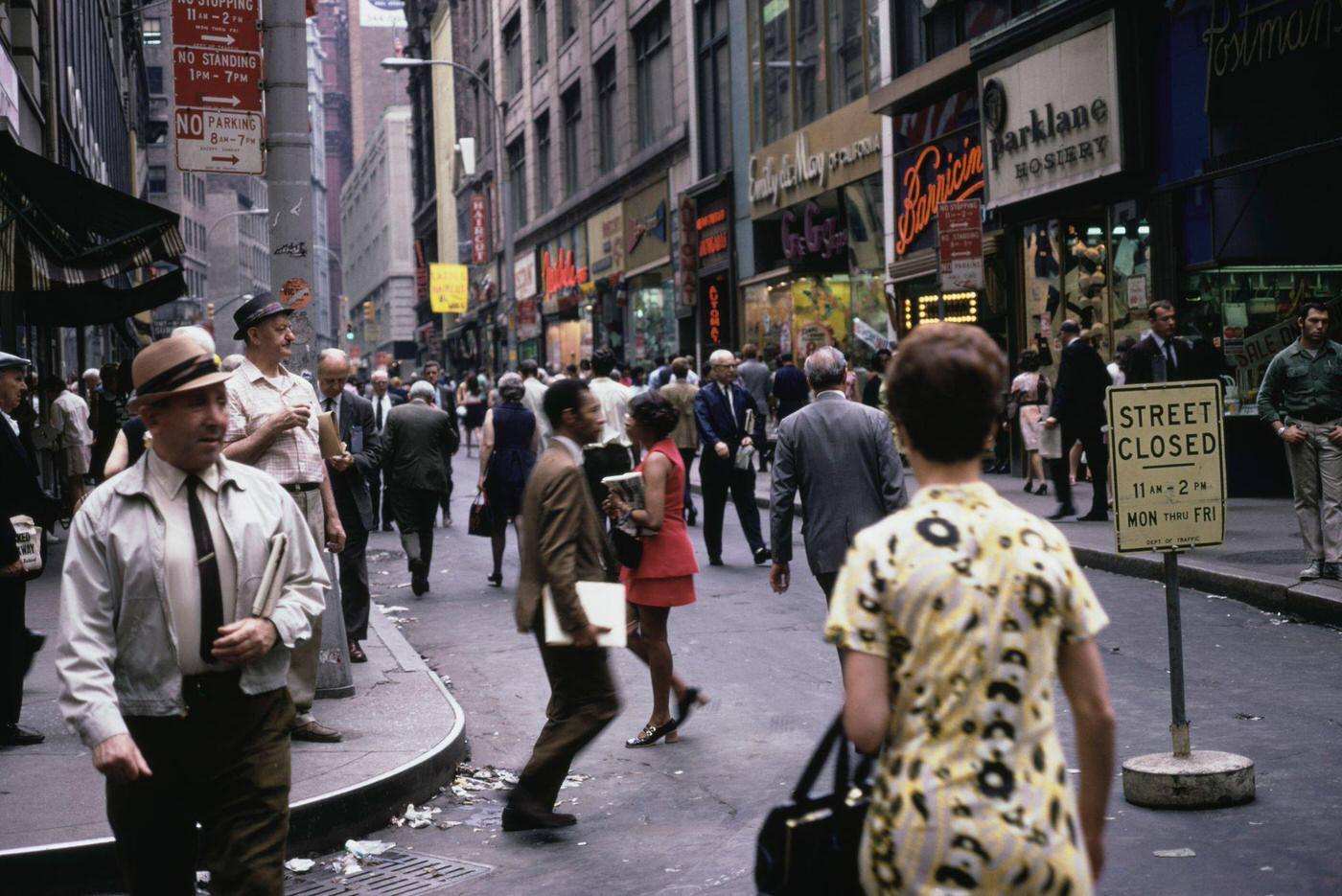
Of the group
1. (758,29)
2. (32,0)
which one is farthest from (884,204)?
(32,0)

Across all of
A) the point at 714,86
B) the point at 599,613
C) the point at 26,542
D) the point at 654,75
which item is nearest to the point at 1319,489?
the point at 599,613

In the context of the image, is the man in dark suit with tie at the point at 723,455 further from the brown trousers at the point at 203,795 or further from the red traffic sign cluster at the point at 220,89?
the brown trousers at the point at 203,795

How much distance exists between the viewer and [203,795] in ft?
12.9

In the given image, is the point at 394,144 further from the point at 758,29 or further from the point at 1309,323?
the point at 1309,323

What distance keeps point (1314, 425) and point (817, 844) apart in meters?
8.98

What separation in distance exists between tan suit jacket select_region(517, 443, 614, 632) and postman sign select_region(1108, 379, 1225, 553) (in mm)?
2195

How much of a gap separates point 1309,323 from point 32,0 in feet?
50.5

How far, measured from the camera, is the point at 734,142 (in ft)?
107

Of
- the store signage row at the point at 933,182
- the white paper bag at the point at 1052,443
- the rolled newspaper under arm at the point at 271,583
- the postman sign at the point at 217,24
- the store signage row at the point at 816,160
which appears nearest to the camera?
the rolled newspaper under arm at the point at 271,583

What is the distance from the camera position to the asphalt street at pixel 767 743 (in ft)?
18.4

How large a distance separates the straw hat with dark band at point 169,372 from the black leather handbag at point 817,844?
1.99m

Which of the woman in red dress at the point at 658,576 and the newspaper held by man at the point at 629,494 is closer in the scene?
the newspaper held by man at the point at 629,494

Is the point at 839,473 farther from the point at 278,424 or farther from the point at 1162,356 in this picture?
the point at 1162,356

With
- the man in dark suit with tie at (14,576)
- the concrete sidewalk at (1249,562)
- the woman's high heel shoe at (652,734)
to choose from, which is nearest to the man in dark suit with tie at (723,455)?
the concrete sidewalk at (1249,562)
